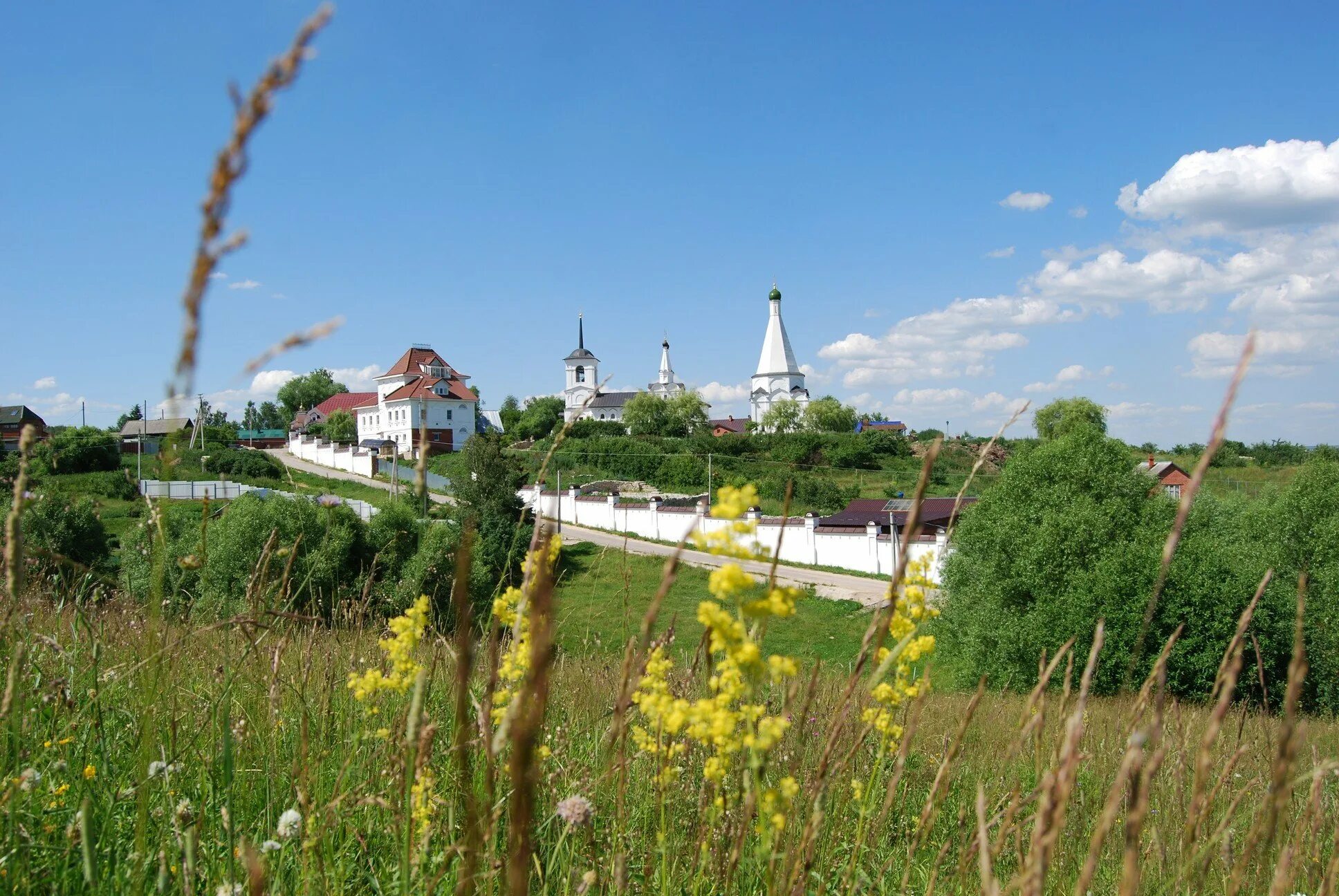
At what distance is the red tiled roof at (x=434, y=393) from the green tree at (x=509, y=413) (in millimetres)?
13523

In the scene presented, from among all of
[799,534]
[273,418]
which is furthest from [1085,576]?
[273,418]

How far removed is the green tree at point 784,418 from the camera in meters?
78.8

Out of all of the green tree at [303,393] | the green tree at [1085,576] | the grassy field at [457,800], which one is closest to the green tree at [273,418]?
the green tree at [303,393]

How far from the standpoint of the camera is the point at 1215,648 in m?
18.4

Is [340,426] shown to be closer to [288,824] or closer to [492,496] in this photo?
[492,496]

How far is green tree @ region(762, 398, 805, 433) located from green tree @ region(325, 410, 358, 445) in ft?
120

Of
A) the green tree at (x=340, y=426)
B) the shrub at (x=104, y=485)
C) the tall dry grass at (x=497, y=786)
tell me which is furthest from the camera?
the green tree at (x=340, y=426)

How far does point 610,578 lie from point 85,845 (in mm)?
29211

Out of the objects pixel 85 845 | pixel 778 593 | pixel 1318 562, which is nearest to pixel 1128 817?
pixel 778 593

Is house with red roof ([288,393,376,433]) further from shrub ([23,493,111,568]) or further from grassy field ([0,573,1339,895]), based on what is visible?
grassy field ([0,573,1339,895])

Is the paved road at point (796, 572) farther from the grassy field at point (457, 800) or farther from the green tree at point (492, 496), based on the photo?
the grassy field at point (457, 800)

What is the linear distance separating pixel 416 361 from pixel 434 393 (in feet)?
25.5

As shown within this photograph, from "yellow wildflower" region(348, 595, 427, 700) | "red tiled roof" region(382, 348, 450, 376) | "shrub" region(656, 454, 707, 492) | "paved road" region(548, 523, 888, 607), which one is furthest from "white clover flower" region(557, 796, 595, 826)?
"red tiled roof" region(382, 348, 450, 376)

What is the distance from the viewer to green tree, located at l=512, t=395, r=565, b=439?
7525 cm
